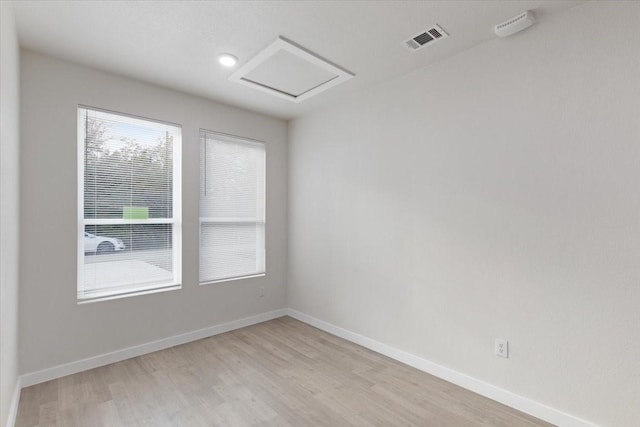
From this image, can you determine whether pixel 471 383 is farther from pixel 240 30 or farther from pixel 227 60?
pixel 227 60

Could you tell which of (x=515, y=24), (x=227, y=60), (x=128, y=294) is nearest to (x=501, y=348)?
(x=515, y=24)

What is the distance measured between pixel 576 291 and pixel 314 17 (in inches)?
95.6

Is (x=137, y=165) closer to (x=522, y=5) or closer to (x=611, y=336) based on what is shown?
(x=522, y=5)

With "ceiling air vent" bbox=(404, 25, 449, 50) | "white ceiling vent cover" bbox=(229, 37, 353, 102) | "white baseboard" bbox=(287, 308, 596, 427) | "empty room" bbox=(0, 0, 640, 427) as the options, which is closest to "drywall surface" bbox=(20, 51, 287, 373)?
"empty room" bbox=(0, 0, 640, 427)

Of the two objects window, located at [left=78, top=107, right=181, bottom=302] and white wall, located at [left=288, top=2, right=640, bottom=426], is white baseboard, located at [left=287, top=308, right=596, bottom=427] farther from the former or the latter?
window, located at [left=78, top=107, right=181, bottom=302]

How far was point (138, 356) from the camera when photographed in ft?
9.64

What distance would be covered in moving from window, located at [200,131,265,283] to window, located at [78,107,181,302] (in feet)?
1.01

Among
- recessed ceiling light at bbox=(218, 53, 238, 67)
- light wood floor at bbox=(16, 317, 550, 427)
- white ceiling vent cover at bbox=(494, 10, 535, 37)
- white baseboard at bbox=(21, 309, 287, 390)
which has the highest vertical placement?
recessed ceiling light at bbox=(218, 53, 238, 67)

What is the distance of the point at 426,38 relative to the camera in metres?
2.29

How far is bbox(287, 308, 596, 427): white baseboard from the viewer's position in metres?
1.98

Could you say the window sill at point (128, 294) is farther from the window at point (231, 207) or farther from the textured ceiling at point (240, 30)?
the textured ceiling at point (240, 30)

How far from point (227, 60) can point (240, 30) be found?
0.44 meters

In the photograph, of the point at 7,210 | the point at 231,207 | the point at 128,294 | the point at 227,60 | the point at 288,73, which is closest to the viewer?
the point at 7,210

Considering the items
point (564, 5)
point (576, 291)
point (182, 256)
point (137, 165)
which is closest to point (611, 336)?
point (576, 291)
